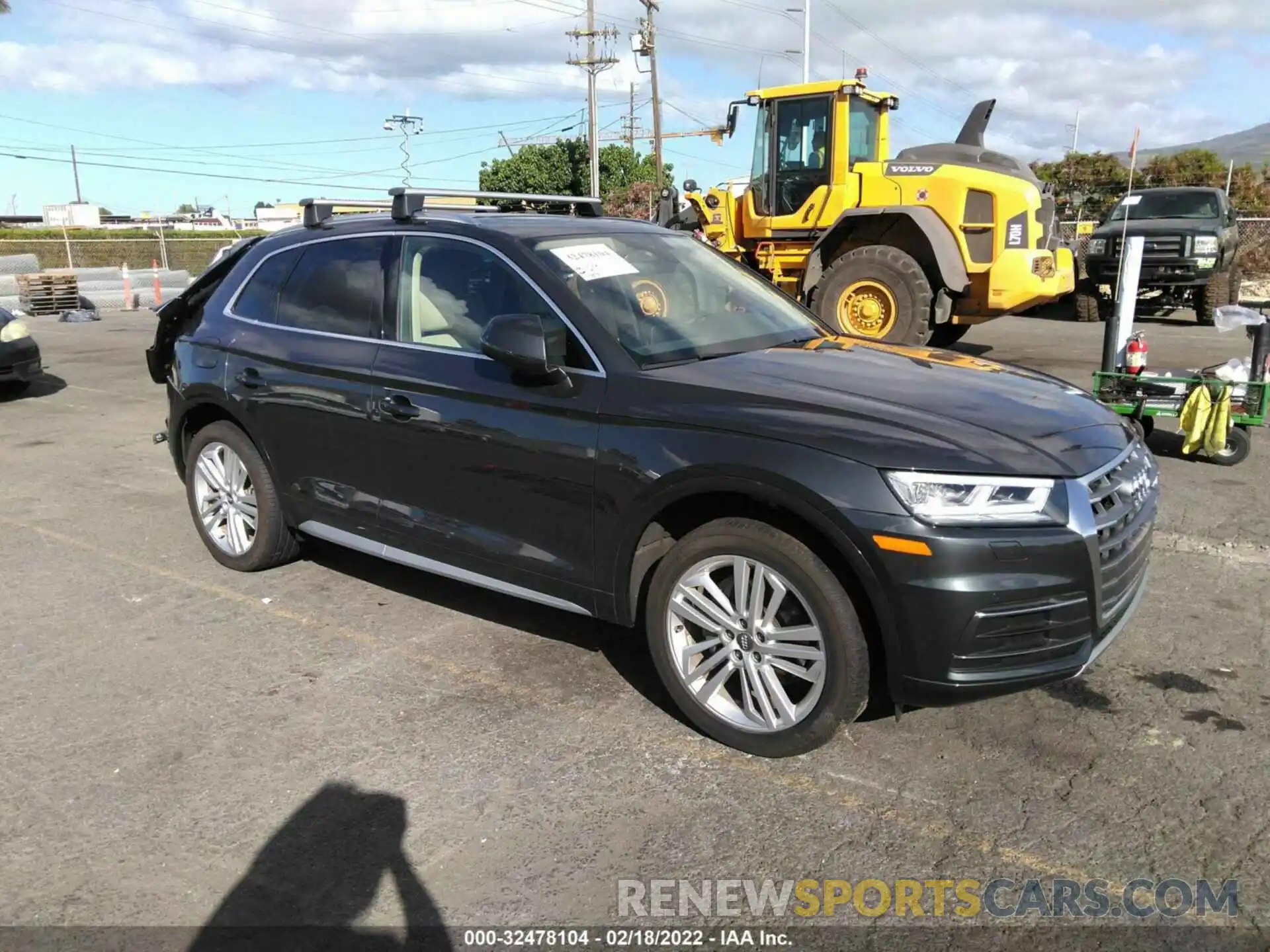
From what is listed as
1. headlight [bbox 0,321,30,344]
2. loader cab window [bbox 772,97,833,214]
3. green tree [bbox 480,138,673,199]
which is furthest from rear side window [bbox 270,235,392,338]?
green tree [bbox 480,138,673,199]

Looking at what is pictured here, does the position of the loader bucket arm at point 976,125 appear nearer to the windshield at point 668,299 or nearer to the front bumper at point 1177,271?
the front bumper at point 1177,271

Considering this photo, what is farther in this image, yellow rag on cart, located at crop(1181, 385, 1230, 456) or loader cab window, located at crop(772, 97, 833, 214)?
loader cab window, located at crop(772, 97, 833, 214)

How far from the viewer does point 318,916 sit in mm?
2596

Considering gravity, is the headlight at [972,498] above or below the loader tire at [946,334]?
above

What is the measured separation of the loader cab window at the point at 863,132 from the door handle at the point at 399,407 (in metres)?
8.83

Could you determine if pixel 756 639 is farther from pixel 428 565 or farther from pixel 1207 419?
pixel 1207 419

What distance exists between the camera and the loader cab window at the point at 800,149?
11539 millimetres

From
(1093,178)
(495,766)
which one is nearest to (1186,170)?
(1093,178)

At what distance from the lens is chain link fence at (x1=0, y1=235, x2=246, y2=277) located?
3578 cm

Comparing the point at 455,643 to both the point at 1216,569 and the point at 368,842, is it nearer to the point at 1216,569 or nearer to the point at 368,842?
the point at 368,842

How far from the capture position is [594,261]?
13.1 feet

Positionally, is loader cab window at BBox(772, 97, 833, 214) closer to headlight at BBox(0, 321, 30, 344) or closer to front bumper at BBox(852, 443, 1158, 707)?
headlight at BBox(0, 321, 30, 344)

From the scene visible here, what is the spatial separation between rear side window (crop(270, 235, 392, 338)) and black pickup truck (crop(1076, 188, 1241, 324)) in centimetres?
1367

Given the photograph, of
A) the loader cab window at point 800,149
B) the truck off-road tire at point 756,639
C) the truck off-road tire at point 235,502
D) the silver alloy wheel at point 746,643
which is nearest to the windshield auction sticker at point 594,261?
the truck off-road tire at point 756,639
